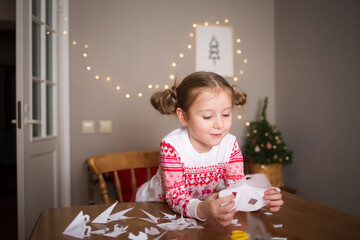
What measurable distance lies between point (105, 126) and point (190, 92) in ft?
6.03

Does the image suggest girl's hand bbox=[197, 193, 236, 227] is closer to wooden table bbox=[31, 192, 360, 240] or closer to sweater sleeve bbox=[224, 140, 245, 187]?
wooden table bbox=[31, 192, 360, 240]

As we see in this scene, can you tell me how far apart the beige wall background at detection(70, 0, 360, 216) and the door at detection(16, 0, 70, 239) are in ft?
0.47

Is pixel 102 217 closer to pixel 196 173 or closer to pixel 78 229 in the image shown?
pixel 78 229

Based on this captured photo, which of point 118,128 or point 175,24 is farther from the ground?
point 175,24

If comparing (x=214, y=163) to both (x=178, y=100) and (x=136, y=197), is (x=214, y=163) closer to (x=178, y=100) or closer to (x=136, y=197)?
(x=178, y=100)

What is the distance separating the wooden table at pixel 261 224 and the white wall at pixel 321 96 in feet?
5.35

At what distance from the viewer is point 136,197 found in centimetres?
144

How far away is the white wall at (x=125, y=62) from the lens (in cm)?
280

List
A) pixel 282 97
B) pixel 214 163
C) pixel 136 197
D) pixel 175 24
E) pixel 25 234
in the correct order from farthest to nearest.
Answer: pixel 282 97 < pixel 175 24 < pixel 25 234 < pixel 136 197 < pixel 214 163

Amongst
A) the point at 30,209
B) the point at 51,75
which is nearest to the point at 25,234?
the point at 30,209

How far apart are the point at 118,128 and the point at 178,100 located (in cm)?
172

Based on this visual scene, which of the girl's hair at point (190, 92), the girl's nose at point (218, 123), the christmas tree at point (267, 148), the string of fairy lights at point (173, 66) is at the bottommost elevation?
the christmas tree at point (267, 148)

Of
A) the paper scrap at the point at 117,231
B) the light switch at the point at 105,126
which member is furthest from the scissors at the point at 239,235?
the light switch at the point at 105,126

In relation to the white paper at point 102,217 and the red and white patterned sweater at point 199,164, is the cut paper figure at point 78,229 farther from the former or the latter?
the red and white patterned sweater at point 199,164
